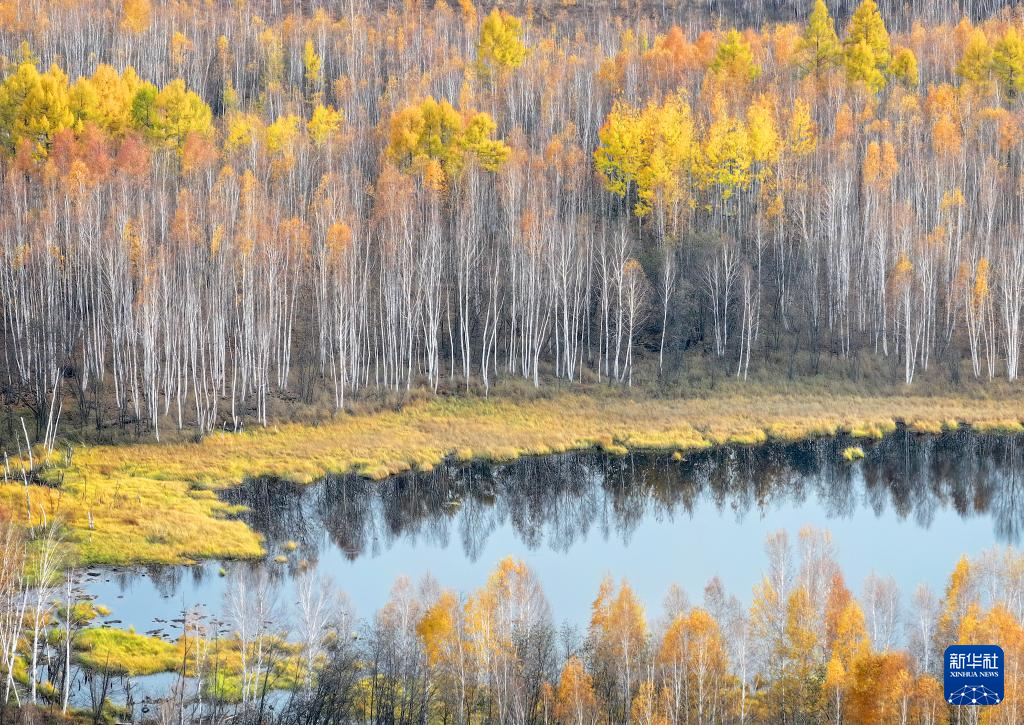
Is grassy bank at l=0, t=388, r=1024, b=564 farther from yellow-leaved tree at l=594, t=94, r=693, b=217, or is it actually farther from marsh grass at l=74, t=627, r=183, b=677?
yellow-leaved tree at l=594, t=94, r=693, b=217

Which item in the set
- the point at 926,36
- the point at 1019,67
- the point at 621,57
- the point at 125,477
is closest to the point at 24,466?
the point at 125,477

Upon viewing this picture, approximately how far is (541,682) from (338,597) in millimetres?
6916

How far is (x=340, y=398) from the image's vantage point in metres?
53.0

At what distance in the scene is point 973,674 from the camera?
25750 mm

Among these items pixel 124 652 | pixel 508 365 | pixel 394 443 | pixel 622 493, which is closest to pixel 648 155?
pixel 508 365

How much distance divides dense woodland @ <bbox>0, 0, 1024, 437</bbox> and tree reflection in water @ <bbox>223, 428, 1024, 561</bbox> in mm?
7113

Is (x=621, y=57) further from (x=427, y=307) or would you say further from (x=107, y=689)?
(x=107, y=689)

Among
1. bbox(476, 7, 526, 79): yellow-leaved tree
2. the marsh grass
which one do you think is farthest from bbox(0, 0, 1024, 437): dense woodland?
the marsh grass

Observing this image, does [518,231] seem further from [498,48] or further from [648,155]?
[498,48]

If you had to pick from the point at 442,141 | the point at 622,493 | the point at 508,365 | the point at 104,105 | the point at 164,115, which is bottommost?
the point at 622,493

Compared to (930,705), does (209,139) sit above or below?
above

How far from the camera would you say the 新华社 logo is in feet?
83.0

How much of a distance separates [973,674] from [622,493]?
20.5 m

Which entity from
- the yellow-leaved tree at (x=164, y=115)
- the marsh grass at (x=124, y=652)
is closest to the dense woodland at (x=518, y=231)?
the yellow-leaved tree at (x=164, y=115)
